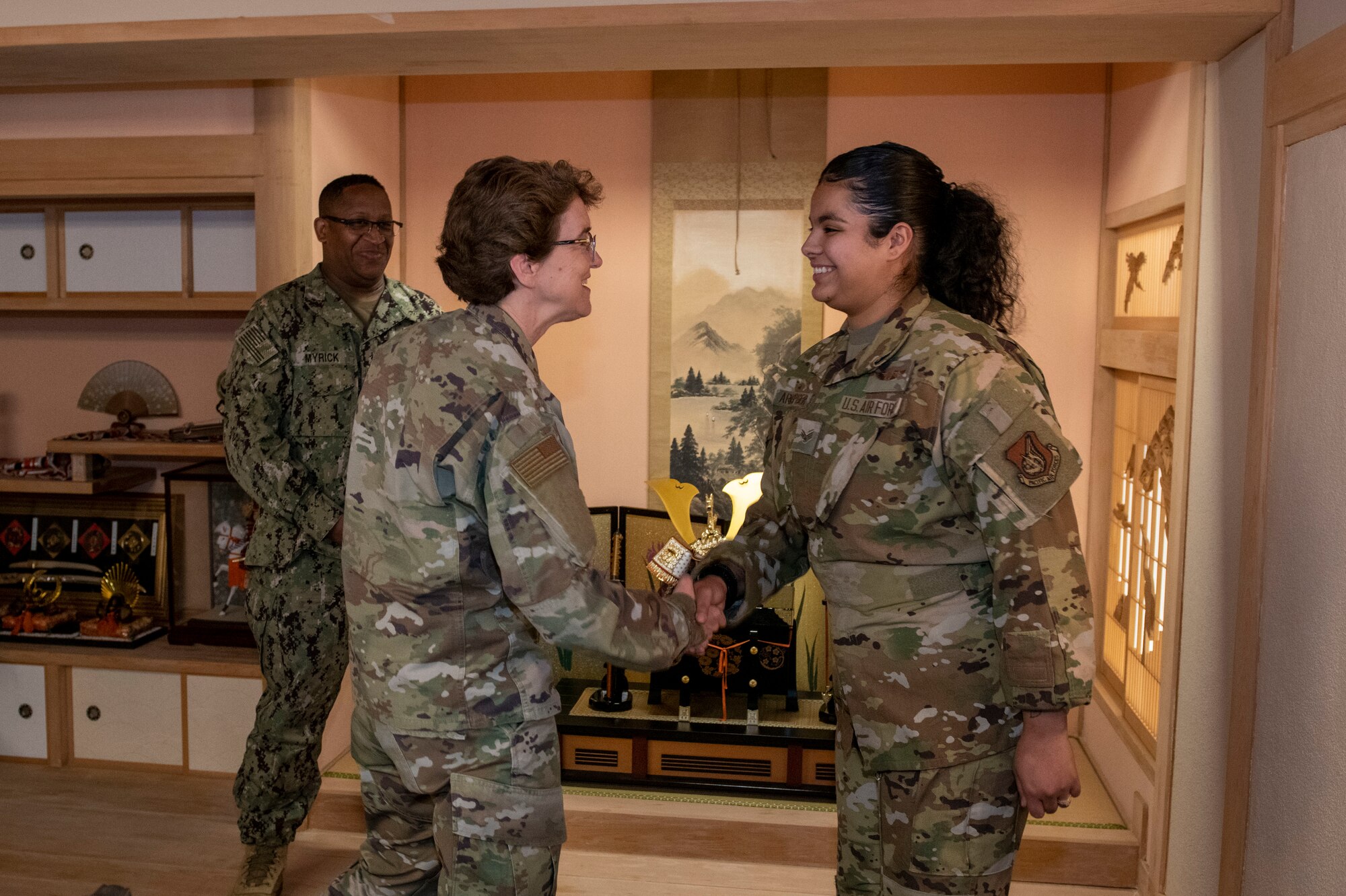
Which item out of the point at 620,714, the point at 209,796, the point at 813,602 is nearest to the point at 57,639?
the point at 209,796

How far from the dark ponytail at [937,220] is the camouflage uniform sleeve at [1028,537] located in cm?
30

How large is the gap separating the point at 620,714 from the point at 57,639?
78.5 inches

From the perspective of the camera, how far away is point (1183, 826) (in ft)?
8.63

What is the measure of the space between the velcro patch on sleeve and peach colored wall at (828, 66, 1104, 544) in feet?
6.78

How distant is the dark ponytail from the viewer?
1985 mm

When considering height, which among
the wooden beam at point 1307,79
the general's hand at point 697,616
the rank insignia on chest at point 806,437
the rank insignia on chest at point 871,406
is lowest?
the general's hand at point 697,616

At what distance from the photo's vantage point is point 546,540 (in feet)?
5.63

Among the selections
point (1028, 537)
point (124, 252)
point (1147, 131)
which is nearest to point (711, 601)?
point (1028, 537)

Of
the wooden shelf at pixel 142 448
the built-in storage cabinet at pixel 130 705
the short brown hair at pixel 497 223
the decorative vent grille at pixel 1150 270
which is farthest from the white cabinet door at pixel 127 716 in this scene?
the decorative vent grille at pixel 1150 270

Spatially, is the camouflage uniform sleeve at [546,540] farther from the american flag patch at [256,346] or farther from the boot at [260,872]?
the boot at [260,872]

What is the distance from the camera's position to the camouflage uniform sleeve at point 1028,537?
176 centimetres

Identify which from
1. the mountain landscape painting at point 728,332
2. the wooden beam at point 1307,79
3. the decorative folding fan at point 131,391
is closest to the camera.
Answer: the wooden beam at point 1307,79

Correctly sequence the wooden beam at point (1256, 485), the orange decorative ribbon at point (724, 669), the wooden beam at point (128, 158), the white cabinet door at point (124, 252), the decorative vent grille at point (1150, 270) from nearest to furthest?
the wooden beam at point (1256, 485)
the decorative vent grille at point (1150, 270)
the wooden beam at point (128, 158)
the orange decorative ribbon at point (724, 669)
the white cabinet door at point (124, 252)

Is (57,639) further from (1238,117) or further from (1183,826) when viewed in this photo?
(1238,117)
